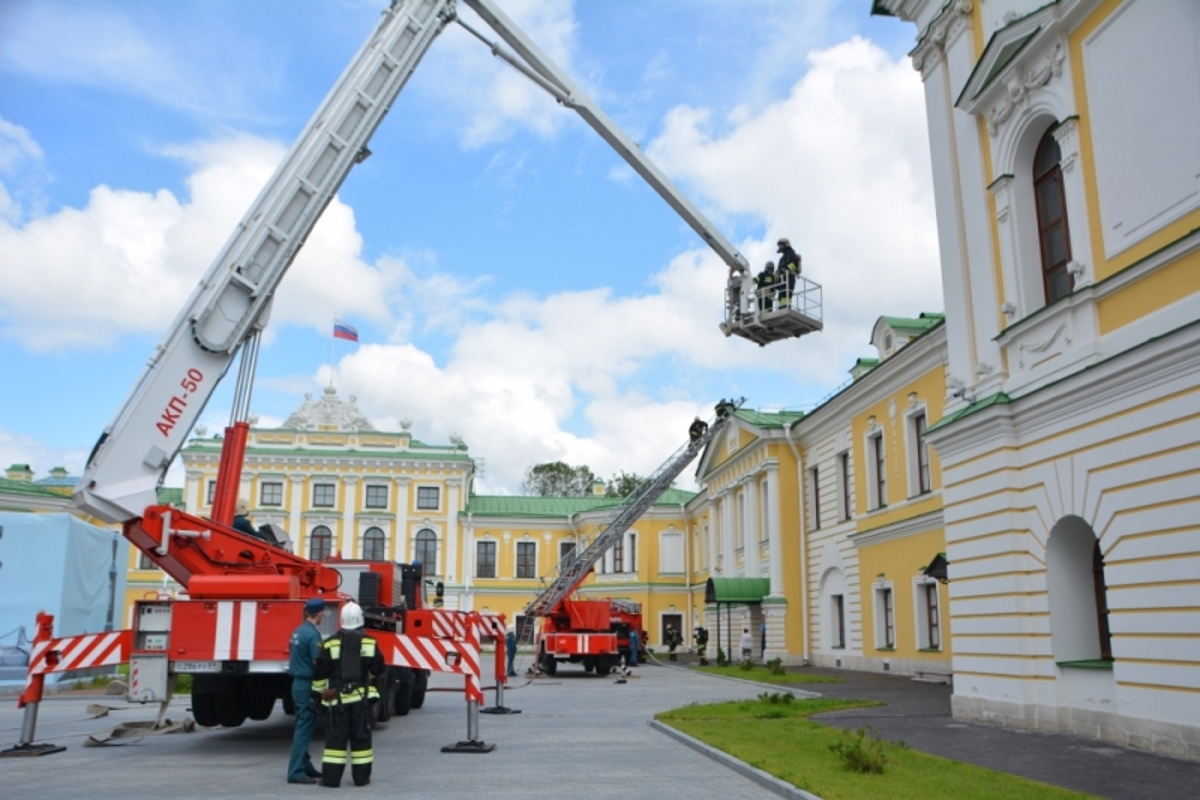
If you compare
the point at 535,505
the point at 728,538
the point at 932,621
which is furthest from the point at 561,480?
the point at 932,621

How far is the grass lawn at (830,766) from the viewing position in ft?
27.1

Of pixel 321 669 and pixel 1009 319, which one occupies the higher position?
pixel 1009 319

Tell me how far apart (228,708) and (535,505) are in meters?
52.2

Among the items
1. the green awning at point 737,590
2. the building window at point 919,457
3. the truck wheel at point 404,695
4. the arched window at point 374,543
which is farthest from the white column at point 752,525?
the arched window at point 374,543

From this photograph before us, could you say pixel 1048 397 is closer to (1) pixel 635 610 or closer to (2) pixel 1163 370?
(2) pixel 1163 370

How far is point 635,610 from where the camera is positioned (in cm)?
3978

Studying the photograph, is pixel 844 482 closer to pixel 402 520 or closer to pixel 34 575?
pixel 34 575

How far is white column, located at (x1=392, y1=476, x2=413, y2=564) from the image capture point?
61625mm

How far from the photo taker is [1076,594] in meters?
12.2

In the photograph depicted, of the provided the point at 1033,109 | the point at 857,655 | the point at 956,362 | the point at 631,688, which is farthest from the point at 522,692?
the point at 1033,109

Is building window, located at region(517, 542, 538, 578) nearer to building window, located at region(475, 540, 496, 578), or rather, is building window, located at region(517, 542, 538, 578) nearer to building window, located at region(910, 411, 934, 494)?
building window, located at region(475, 540, 496, 578)

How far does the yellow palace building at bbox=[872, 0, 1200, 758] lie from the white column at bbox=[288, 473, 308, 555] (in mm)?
51943

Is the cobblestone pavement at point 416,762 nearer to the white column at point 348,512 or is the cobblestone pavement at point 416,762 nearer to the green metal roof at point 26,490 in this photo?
the green metal roof at point 26,490

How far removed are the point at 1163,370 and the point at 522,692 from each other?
16.3 metres
